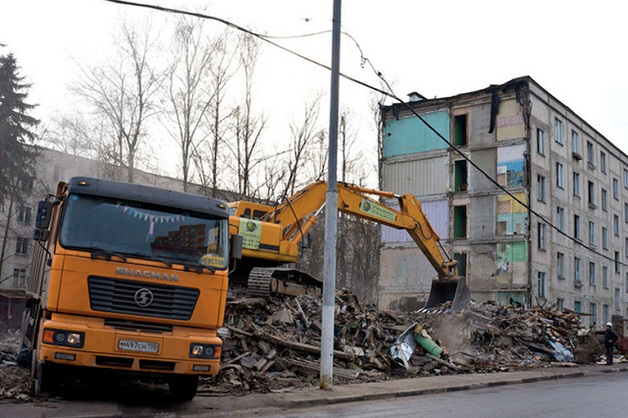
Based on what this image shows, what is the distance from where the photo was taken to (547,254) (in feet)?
125

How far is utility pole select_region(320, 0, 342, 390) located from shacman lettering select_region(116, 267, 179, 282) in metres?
4.41

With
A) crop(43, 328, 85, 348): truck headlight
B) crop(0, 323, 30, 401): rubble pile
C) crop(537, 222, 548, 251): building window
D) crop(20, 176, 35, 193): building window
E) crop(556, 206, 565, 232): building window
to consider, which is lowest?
crop(0, 323, 30, 401): rubble pile

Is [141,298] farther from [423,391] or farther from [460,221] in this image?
[460,221]

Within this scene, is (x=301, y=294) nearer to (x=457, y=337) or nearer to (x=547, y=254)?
(x=457, y=337)

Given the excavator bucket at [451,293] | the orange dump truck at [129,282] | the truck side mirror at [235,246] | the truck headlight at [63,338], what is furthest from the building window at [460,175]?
the truck headlight at [63,338]

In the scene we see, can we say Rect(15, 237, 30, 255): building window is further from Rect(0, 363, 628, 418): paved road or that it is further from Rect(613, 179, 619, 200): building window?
Rect(613, 179, 619, 200): building window

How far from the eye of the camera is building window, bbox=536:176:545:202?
124ft

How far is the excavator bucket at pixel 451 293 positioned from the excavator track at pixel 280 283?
4876 millimetres

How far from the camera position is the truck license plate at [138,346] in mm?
8797

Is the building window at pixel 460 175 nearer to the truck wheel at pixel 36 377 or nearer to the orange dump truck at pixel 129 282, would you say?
the orange dump truck at pixel 129 282

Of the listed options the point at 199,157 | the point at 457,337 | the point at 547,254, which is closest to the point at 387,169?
the point at 547,254

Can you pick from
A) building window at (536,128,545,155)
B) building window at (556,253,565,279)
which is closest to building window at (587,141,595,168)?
building window at (536,128,545,155)

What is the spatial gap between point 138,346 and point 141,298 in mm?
652

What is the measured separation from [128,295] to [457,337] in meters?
13.4
